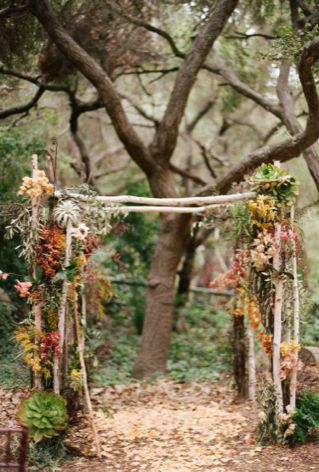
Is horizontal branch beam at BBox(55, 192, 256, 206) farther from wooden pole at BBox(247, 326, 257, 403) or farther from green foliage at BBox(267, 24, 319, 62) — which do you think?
green foliage at BBox(267, 24, 319, 62)

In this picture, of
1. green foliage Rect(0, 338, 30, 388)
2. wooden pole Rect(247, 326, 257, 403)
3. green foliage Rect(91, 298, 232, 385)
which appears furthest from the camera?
green foliage Rect(91, 298, 232, 385)

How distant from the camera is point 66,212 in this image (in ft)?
17.3

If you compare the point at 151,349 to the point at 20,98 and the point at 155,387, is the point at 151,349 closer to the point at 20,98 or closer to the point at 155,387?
the point at 155,387

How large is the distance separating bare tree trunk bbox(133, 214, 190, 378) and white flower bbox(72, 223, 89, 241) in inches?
163

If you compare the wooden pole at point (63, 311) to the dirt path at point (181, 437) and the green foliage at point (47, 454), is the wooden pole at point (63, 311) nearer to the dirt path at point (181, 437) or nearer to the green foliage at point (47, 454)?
the green foliage at point (47, 454)

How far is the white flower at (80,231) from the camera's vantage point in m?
5.20

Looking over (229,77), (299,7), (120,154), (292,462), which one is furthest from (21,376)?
(120,154)

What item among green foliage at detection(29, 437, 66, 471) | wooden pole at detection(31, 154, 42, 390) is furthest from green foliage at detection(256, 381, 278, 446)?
wooden pole at detection(31, 154, 42, 390)

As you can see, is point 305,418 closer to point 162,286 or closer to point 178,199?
point 178,199

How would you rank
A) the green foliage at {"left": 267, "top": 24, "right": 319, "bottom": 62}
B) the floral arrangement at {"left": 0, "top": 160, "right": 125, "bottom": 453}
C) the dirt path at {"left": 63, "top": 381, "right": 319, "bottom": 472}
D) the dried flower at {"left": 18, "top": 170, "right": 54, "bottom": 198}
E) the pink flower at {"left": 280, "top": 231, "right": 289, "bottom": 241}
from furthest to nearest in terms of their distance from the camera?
the green foliage at {"left": 267, "top": 24, "right": 319, "bottom": 62}
the pink flower at {"left": 280, "top": 231, "right": 289, "bottom": 241}
the dirt path at {"left": 63, "top": 381, "right": 319, "bottom": 472}
the floral arrangement at {"left": 0, "top": 160, "right": 125, "bottom": 453}
the dried flower at {"left": 18, "top": 170, "right": 54, "bottom": 198}

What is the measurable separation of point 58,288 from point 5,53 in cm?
510

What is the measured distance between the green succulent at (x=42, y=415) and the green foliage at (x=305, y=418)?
236cm

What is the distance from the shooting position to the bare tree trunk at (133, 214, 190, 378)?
934 cm

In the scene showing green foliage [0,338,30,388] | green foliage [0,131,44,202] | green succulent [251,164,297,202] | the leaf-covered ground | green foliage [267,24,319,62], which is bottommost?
the leaf-covered ground
